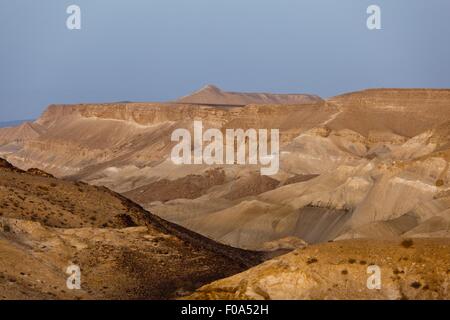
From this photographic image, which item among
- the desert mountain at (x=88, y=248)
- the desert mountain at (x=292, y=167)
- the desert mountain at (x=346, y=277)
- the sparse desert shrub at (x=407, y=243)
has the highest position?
the sparse desert shrub at (x=407, y=243)

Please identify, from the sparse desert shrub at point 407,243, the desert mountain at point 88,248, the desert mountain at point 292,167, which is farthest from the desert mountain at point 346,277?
the desert mountain at point 88,248

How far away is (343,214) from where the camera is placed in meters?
72.6

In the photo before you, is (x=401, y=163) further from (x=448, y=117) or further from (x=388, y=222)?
(x=448, y=117)

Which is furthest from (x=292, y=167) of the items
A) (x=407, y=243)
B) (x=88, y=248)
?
(x=407, y=243)

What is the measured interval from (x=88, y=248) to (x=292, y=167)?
78.6 metres

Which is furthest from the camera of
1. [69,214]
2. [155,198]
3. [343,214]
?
[155,198]

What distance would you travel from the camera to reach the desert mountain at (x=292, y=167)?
6869 centimetres

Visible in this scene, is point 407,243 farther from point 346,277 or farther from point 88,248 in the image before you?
point 88,248

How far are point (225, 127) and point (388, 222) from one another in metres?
78.7

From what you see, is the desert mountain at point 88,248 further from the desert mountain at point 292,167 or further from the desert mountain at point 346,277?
the desert mountain at point 292,167

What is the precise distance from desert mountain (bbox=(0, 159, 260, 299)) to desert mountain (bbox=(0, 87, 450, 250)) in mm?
8619

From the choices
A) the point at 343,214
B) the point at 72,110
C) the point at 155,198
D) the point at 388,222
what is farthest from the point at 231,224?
the point at 72,110

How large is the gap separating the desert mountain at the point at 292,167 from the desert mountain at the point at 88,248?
8619mm

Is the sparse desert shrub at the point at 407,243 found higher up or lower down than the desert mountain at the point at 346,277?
higher up
